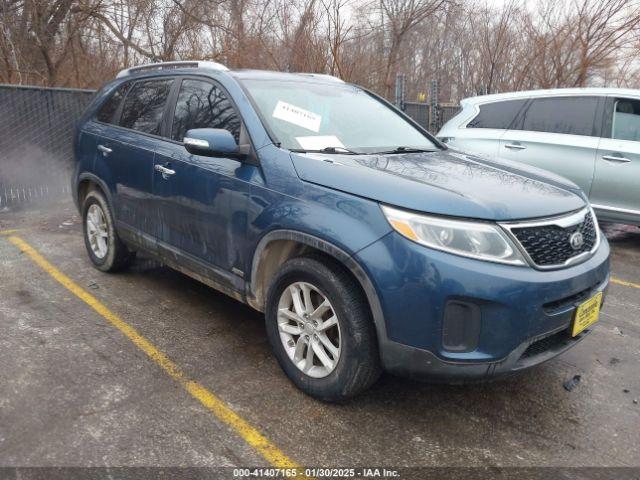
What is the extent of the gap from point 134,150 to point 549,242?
9.86ft

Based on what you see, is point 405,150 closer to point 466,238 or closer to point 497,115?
point 466,238

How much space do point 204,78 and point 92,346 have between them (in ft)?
6.32

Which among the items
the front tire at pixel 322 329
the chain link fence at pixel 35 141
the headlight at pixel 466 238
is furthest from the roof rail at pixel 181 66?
the chain link fence at pixel 35 141

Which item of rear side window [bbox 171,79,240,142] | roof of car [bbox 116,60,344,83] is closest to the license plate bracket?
rear side window [bbox 171,79,240,142]

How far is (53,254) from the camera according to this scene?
539cm

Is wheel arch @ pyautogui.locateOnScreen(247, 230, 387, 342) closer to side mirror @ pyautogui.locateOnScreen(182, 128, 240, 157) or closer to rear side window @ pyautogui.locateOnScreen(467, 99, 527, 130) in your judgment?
side mirror @ pyautogui.locateOnScreen(182, 128, 240, 157)

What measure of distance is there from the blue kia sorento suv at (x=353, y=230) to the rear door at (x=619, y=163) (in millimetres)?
3003

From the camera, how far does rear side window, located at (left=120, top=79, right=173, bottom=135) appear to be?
12.9ft

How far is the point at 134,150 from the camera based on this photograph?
3.99 metres

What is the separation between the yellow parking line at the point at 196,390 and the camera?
240cm

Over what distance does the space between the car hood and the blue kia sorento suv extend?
0.04 feet

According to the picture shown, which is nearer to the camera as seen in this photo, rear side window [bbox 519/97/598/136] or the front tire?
the front tire

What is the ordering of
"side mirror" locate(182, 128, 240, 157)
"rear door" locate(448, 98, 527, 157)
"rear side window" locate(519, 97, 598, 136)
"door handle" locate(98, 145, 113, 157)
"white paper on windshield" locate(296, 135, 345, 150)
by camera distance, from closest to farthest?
1. "side mirror" locate(182, 128, 240, 157)
2. "white paper on windshield" locate(296, 135, 345, 150)
3. "door handle" locate(98, 145, 113, 157)
4. "rear side window" locate(519, 97, 598, 136)
5. "rear door" locate(448, 98, 527, 157)

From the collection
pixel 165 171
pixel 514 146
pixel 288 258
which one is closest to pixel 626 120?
pixel 514 146
